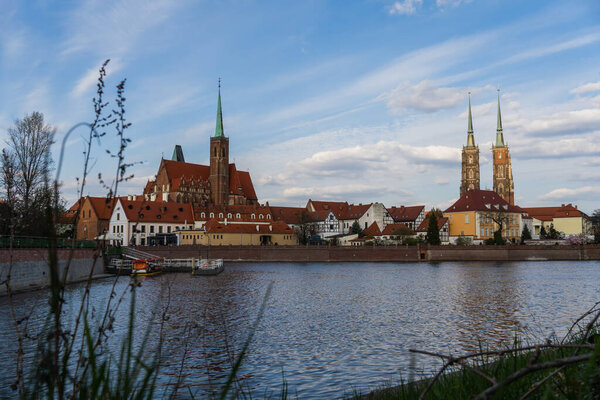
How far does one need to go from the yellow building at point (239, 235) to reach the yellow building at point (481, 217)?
28.5m

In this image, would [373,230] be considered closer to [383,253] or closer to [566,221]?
[383,253]

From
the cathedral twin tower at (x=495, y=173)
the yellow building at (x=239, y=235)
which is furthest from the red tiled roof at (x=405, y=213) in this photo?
the cathedral twin tower at (x=495, y=173)

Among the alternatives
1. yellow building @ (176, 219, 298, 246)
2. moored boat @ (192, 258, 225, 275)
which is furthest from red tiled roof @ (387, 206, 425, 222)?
moored boat @ (192, 258, 225, 275)

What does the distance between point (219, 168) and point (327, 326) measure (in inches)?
3995

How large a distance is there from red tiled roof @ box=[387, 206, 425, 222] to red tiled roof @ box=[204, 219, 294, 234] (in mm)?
24315

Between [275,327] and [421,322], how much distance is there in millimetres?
5625

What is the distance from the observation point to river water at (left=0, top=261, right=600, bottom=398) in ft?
40.3

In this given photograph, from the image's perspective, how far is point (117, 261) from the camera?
56.5 m

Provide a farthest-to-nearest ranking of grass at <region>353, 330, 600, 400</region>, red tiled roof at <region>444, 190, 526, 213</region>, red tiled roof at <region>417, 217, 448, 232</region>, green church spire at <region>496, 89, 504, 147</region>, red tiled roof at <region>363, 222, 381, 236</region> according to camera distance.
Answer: green church spire at <region>496, 89, 504, 147</region>
red tiled roof at <region>363, 222, 381, 236</region>
red tiled roof at <region>444, 190, 526, 213</region>
red tiled roof at <region>417, 217, 448, 232</region>
grass at <region>353, 330, 600, 400</region>

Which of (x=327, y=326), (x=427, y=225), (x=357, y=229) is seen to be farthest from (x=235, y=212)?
(x=327, y=326)

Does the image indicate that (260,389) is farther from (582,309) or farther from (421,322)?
(582,309)

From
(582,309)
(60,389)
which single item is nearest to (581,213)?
(582,309)

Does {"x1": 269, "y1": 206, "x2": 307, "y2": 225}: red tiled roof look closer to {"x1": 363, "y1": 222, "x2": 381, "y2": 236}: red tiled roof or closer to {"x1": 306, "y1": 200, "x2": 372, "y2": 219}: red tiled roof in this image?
{"x1": 306, "y1": 200, "x2": 372, "y2": 219}: red tiled roof

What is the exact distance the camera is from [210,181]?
121 m
